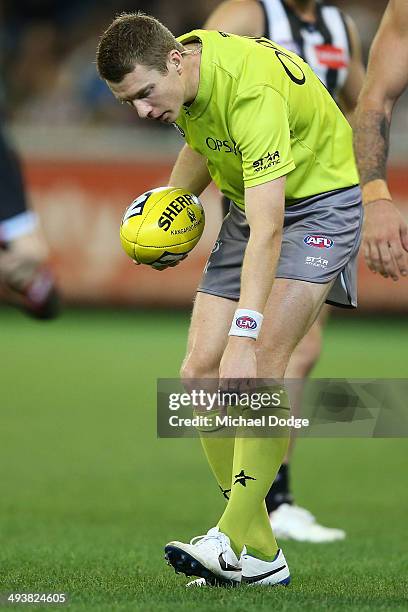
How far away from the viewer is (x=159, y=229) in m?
5.38

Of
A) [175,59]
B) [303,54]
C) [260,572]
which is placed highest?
[175,59]

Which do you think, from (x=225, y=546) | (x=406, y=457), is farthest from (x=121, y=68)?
(x=406, y=457)

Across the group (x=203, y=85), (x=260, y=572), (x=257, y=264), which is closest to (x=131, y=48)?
(x=203, y=85)

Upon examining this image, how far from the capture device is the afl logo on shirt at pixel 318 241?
17.8 ft

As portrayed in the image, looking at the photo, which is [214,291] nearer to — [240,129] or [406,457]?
[240,129]

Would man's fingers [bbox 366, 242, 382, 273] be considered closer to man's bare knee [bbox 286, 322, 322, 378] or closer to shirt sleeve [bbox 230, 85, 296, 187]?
shirt sleeve [bbox 230, 85, 296, 187]

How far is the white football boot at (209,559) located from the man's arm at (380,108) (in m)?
1.22

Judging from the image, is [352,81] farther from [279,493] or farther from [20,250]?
[279,493]

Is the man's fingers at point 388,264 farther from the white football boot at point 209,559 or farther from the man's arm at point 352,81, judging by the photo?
the man's arm at point 352,81

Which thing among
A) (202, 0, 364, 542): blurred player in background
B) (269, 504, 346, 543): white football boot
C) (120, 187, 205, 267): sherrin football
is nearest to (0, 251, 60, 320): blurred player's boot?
(120, 187, 205, 267): sherrin football

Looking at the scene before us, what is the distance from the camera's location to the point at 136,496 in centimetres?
797

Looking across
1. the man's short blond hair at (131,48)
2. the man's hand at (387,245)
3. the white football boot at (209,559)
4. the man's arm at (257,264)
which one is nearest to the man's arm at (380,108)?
the man's hand at (387,245)

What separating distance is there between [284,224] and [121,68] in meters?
1.03

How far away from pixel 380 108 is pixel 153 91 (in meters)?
1.18
